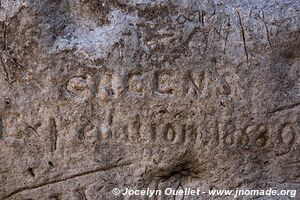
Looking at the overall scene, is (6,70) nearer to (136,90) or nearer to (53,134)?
(53,134)

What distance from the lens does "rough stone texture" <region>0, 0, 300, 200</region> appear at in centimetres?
150

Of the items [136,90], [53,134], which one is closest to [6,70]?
[53,134]

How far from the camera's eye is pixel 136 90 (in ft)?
5.03

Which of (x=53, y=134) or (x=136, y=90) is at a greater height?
(x=136, y=90)

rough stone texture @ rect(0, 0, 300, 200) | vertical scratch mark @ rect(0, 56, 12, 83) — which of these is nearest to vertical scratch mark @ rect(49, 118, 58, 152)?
A: rough stone texture @ rect(0, 0, 300, 200)

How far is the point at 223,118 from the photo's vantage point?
157 centimetres

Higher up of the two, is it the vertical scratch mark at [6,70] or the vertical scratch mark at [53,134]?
the vertical scratch mark at [6,70]

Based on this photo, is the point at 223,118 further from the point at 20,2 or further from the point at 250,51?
the point at 20,2

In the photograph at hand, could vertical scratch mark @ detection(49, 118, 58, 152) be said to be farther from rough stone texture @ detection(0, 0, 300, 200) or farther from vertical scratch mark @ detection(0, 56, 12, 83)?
vertical scratch mark @ detection(0, 56, 12, 83)

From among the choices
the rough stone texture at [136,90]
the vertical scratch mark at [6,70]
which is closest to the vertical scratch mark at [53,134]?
the rough stone texture at [136,90]

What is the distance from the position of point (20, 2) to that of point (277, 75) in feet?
2.43

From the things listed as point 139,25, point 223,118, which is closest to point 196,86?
point 223,118

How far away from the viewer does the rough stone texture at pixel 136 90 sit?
1497 mm

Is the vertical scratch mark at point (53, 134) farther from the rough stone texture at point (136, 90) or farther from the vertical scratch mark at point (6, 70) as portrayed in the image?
the vertical scratch mark at point (6, 70)
